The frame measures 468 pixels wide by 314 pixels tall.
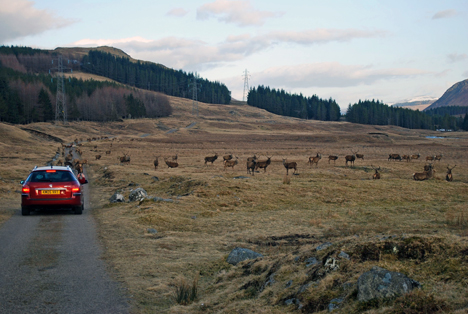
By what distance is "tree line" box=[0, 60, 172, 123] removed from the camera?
9819 cm

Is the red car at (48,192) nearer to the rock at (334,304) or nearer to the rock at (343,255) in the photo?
the rock at (343,255)

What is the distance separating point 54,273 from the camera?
8156 millimetres

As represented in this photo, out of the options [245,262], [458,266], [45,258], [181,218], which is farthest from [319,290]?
[181,218]

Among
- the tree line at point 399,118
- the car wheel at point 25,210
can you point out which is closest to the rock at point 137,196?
the car wheel at point 25,210

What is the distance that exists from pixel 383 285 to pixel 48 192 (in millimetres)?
13194

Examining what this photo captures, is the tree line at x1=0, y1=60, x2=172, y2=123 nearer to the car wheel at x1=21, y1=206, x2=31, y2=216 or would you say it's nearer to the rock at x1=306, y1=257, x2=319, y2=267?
the car wheel at x1=21, y1=206, x2=31, y2=216

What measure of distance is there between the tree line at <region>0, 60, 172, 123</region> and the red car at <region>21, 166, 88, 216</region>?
8678 cm

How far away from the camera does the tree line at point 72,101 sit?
9819cm

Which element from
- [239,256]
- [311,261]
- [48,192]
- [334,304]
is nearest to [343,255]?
[311,261]

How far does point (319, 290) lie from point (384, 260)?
48.1 inches

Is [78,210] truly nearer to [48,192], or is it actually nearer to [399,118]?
[48,192]

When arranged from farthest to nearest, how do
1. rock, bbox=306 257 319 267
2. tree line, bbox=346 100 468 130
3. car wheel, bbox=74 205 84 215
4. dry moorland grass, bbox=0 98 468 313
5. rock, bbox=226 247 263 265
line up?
tree line, bbox=346 100 468 130 < car wheel, bbox=74 205 84 215 < rock, bbox=226 247 263 265 < rock, bbox=306 257 319 267 < dry moorland grass, bbox=0 98 468 313

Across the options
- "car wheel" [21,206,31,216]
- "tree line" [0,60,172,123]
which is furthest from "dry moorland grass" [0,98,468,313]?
"tree line" [0,60,172,123]

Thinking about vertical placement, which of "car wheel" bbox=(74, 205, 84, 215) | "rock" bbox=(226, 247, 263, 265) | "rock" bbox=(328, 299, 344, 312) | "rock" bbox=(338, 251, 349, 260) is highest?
"rock" bbox=(338, 251, 349, 260)
